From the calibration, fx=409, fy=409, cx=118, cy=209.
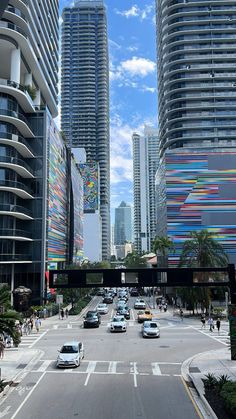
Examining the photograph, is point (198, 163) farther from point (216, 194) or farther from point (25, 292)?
point (25, 292)

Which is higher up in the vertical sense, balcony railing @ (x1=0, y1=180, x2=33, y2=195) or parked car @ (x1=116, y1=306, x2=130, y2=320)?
balcony railing @ (x1=0, y1=180, x2=33, y2=195)

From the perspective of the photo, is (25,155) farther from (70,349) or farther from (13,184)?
(70,349)

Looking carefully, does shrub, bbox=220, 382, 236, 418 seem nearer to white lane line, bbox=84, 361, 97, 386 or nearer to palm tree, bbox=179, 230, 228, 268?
white lane line, bbox=84, 361, 97, 386

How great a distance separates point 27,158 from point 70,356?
42.7m

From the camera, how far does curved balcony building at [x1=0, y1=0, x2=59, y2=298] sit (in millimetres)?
54750

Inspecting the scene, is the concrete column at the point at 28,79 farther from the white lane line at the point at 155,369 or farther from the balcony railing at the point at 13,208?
the white lane line at the point at 155,369

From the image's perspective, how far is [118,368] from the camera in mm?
23812

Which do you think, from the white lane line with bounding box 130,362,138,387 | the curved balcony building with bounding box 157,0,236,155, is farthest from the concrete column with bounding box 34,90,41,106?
the white lane line with bounding box 130,362,138,387

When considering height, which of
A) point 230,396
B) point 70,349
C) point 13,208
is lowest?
point 70,349

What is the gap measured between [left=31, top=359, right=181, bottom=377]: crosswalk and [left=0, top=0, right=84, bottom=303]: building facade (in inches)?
1186

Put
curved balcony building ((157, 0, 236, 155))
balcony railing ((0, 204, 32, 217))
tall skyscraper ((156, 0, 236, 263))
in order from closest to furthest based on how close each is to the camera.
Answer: balcony railing ((0, 204, 32, 217))
tall skyscraper ((156, 0, 236, 263))
curved balcony building ((157, 0, 236, 155))

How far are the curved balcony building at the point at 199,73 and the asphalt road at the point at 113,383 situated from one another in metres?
66.5

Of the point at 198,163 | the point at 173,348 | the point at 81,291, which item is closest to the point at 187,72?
the point at 198,163

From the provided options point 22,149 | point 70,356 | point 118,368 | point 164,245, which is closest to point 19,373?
point 70,356
